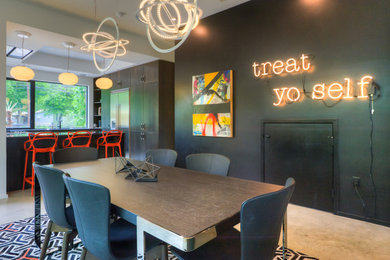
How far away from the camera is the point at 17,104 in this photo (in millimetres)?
6930

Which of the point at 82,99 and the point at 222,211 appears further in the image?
the point at 82,99

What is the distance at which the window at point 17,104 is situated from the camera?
6785 millimetres

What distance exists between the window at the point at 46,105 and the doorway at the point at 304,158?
6.52 m

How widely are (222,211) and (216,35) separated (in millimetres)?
3715

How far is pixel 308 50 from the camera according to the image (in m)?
3.13

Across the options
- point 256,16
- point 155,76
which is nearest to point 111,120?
point 155,76

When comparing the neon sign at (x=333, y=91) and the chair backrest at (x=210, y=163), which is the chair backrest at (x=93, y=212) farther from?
the neon sign at (x=333, y=91)

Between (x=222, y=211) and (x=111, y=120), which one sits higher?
(x=111, y=120)

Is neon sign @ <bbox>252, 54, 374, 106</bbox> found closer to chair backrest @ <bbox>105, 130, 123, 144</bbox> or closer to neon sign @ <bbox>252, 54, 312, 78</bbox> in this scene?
neon sign @ <bbox>252, 54, 312, 78</bbox>

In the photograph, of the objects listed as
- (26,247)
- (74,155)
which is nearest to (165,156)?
(74,155)

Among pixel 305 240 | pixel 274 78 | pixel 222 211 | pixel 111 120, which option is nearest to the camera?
pixel 222 211

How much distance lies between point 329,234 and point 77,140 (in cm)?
448

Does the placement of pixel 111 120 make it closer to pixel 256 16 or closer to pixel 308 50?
pixel 256 16

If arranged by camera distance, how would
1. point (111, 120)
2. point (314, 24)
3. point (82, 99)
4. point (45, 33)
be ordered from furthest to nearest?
point (82, 99) → point (111, 120) → point (45, 33) → point (314, 24)
